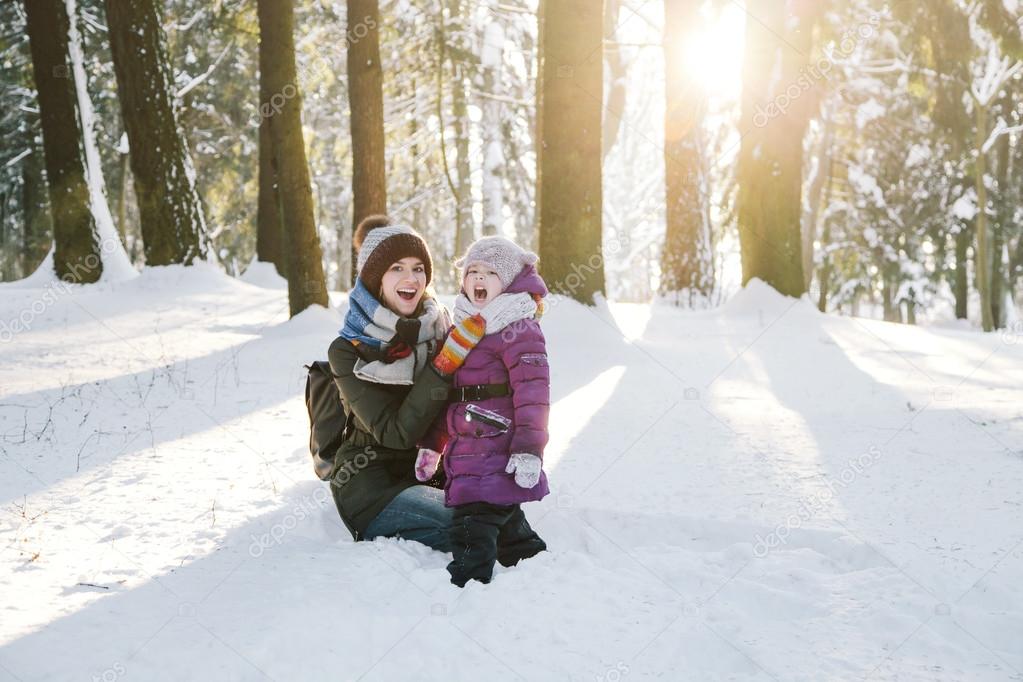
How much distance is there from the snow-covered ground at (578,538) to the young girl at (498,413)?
224 millimetres

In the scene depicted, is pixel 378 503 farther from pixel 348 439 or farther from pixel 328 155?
pixel 328 155

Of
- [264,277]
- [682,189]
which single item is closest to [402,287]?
[682,189]

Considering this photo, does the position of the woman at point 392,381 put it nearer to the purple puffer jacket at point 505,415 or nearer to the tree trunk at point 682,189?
the purple puffer jacket at point 505,415

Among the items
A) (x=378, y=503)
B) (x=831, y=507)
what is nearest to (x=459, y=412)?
(x=378, y=503)

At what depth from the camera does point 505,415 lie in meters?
3.66

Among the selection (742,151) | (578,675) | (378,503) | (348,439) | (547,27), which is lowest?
(578,675)

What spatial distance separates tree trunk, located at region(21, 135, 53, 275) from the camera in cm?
2247

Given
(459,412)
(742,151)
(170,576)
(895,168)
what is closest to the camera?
(170,576)

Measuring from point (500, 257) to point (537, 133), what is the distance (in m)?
12.5

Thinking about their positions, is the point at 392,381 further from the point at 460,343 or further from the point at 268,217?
the point at 268,217

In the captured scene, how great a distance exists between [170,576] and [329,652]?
39.1 inches

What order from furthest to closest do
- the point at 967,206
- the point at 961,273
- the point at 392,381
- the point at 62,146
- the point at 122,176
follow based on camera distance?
the point at 967,206, the point at 961,273, the point at 122,176, the point at 62,146, the point at 392,381

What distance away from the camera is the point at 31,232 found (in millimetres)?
23922

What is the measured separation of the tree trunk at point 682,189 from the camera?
517 inches
